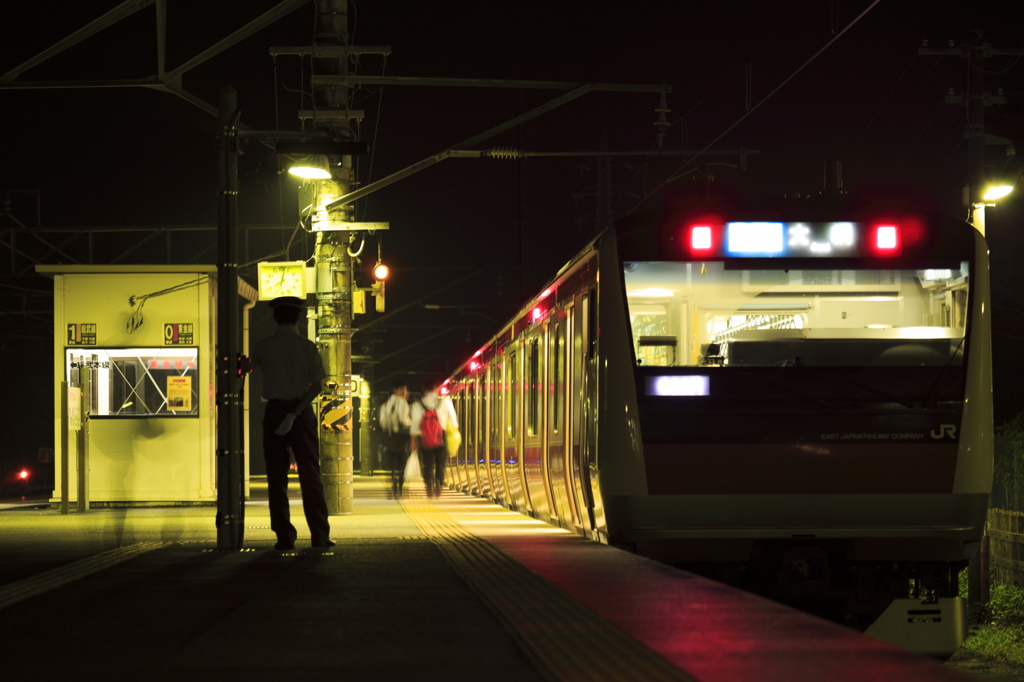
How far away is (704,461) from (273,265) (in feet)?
31.0

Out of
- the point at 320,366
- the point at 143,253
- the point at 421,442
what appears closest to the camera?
the point at 320,366

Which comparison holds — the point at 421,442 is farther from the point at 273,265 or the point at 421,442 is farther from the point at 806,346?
the point at 806,346

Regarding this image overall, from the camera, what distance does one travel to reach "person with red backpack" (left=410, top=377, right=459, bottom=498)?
853 inches

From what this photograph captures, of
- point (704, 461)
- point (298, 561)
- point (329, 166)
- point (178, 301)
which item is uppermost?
point (329, 166)

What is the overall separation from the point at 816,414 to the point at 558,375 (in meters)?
3.37

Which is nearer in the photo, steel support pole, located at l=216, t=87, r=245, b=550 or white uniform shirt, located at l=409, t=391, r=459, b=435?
steel support pole, located at l=216, t=87, r=245, b=550

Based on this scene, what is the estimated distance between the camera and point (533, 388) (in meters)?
13.3

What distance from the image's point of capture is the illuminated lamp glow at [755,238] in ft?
27.8

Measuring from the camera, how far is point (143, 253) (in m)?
25.1

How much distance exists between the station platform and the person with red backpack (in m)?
12.0

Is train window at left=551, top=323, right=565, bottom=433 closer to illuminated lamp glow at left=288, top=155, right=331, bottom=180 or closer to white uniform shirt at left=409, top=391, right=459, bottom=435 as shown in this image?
illuminated lamp glow at left=288, top=155, right=331, bottom=180

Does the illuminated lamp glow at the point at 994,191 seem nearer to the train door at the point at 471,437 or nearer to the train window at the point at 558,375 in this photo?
the train window at the point at 558,375

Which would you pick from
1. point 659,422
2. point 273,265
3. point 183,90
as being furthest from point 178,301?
point 659,422

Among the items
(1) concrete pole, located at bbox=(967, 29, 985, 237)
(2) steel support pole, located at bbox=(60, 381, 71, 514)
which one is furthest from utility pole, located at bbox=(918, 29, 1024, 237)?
(2) steel support pole, located at bbox=(60, 381, 71, 514)
